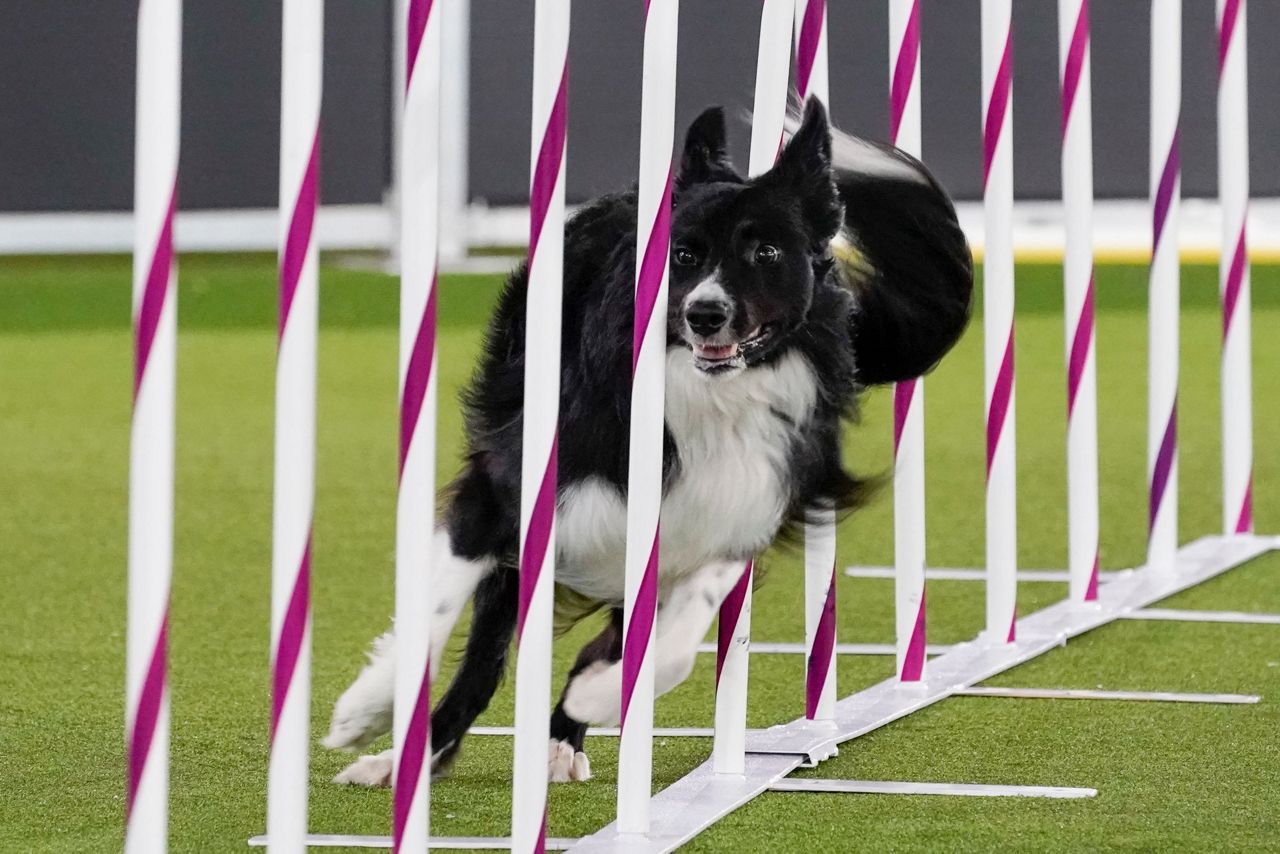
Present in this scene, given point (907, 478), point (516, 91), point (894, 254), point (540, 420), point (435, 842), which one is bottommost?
point (435, 842)

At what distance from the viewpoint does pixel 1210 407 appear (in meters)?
7.76

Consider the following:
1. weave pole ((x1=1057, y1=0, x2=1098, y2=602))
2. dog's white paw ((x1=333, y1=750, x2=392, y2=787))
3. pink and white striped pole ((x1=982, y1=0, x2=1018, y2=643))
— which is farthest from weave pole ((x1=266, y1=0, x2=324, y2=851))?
weave pole ((x1=1057, y1=0, x2=1098, y2=602))

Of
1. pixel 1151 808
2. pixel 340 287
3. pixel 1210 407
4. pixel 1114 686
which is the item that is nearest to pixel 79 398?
pixel 340 287

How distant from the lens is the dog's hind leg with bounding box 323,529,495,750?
3088 millimetres

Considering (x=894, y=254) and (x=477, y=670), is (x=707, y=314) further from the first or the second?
(x=477, y=670)

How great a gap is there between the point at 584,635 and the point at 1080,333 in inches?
50.6

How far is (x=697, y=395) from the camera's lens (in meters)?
2.94

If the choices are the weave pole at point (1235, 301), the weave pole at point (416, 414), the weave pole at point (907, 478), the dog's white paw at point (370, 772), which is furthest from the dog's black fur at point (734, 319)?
the weave pole at point (1235, 301)

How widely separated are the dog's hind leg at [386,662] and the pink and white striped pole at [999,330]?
144cm

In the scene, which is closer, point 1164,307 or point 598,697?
Result: point 598,697

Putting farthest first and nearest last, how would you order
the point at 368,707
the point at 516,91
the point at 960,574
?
the point at 516,91, the point at 960,574, the point at 368,707

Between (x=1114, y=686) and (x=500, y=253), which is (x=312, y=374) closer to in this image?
(x=1114, y=686)

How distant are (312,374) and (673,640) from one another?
98cm

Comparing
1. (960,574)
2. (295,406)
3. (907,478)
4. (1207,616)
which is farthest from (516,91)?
(295,406)
